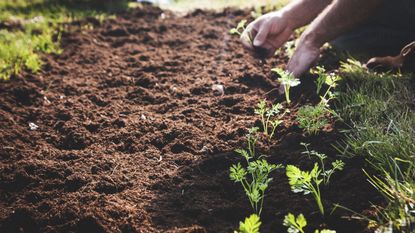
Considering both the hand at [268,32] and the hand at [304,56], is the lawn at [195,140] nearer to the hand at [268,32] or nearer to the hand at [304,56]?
the hand at [304,56]

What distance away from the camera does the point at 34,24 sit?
4629 mm

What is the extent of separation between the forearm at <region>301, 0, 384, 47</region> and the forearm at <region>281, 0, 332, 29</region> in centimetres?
29

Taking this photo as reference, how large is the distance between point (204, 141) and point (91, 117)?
3.02ft

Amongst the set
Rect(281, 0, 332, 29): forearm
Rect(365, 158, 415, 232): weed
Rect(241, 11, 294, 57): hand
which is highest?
Rect(281, 0, 332, 29): forearm

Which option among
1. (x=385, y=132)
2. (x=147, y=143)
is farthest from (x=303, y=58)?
(x=147, y=143)

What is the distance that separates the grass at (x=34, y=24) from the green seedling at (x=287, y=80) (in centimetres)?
225

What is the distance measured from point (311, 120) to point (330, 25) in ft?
2.81

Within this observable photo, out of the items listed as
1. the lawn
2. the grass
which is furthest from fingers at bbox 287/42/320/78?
the grass

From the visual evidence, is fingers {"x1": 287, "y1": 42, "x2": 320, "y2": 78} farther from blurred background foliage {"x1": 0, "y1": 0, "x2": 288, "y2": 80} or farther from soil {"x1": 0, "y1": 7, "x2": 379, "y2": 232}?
blurred background foliage {"x1": 0, "y1": 0, "x2": 288, "y2": 80}

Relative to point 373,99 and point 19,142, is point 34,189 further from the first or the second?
point 373,99

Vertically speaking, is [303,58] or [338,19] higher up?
[338,19]

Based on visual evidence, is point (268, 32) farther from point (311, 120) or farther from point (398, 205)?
point (398, 205)

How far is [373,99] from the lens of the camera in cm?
247

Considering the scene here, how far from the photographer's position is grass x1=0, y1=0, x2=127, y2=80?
3725 millimetres
